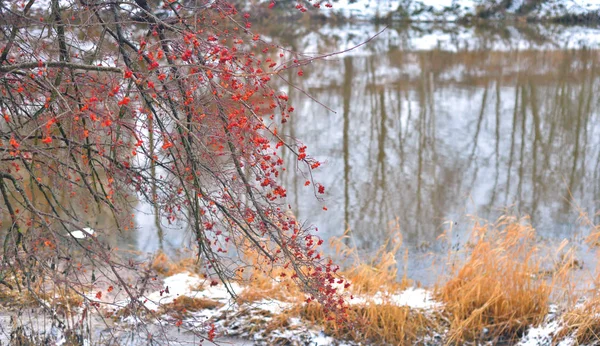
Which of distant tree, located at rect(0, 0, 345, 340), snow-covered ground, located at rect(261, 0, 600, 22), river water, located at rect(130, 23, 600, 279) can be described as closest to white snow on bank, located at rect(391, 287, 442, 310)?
river water, located at rect(130, 23, 600, 279)

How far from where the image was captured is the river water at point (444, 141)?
25.4ft

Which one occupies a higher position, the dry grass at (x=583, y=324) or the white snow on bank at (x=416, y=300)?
the dry grass at (x=583, y=324)

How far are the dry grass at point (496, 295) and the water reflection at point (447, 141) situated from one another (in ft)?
3.83

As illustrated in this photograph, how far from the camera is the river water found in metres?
7.75

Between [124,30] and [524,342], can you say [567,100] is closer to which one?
[524,342]

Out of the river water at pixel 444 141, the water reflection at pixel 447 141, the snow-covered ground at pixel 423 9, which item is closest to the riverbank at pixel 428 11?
the snow-covered ground at pixel 423 9

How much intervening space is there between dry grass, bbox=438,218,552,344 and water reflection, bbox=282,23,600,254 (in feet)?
3.83

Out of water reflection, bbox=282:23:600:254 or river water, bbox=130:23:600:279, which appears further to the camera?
water reflection, bbox=282:23:600:254

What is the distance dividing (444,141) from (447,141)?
1.8 inches

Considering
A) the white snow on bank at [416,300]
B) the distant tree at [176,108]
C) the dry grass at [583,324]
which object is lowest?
the white snow on bank at [416,300]

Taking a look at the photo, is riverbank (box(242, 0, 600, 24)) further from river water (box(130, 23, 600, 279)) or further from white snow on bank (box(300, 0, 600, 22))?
river water (box(130, 23, 600, 279))

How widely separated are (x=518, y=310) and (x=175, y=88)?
3439 millimetres

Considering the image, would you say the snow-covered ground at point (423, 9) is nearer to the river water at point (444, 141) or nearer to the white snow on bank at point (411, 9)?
the white snow on bank at point (411, 9)

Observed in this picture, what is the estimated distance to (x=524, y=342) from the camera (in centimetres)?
471
